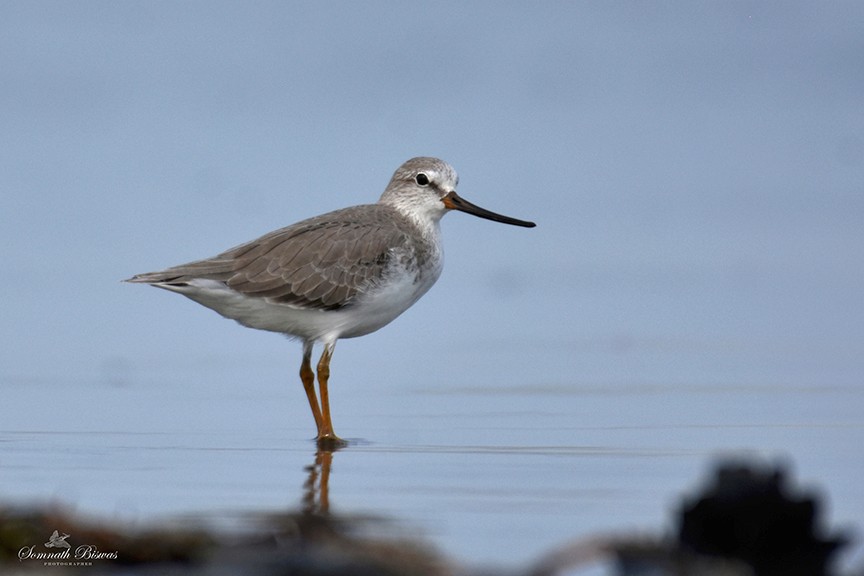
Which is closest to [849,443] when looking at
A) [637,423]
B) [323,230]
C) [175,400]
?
[637,423]

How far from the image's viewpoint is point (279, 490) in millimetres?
6238

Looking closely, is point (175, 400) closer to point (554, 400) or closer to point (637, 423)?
point (554, 400)

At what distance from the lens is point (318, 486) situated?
641 centimetres

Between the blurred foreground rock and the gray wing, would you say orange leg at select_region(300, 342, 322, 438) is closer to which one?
the gray wing

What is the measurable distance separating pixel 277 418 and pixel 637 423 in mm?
2699

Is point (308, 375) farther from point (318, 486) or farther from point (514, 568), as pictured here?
point (514, 568)

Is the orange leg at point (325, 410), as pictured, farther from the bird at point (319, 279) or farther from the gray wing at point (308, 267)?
the gray wing at point (308, 267)

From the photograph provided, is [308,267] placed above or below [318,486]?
above

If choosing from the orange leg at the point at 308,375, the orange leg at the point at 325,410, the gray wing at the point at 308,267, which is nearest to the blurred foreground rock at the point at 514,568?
the orange leg at the point at 325,410
